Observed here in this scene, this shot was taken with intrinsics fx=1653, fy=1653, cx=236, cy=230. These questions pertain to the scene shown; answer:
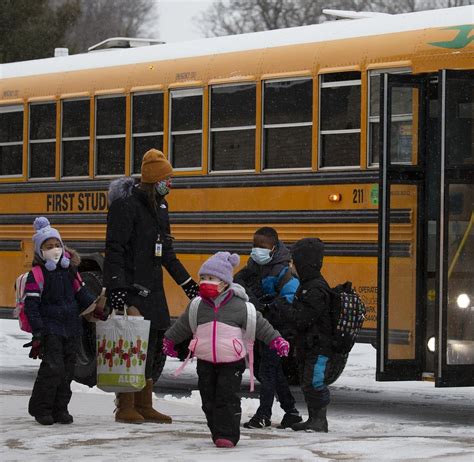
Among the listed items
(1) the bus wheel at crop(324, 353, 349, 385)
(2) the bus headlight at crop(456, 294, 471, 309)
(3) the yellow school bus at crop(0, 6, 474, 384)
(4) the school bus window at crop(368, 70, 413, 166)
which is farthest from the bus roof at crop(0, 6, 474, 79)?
(1) the bus wheel at crop(324, 353, 349, 385)

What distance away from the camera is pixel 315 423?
9.61 metres

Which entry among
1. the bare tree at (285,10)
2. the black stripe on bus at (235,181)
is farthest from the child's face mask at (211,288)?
the bare tree at (285,10)

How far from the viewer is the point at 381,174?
34.3 feet

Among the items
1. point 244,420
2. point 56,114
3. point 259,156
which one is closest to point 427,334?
point 244,420

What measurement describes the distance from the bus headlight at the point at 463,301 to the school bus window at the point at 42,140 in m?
5.03

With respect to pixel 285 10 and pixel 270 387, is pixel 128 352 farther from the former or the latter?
pixel 285 10

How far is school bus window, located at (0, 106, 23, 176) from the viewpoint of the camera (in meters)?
14.6

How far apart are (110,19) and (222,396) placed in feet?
253

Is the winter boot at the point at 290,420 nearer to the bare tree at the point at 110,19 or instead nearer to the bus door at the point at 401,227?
the bus door at the point at 401,227

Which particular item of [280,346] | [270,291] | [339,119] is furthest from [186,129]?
[280,346]

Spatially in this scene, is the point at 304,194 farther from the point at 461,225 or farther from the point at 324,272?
the point at 461,225

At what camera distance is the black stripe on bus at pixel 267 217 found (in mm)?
11484

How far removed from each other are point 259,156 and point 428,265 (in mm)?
2168

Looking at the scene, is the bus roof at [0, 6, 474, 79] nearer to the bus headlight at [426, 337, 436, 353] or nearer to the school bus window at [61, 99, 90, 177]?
the school bus window at [61, 99, 90, 177]
